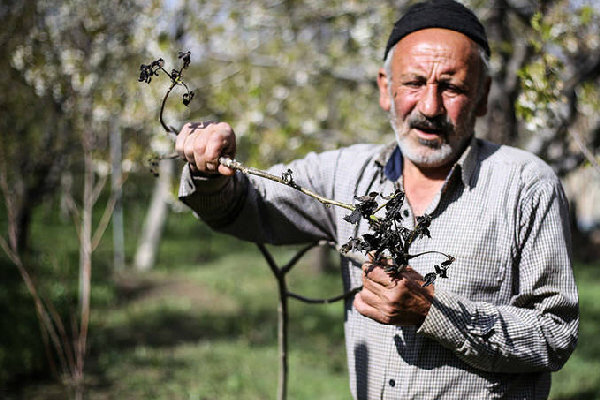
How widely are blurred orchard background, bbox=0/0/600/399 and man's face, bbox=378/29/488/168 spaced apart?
2.81ft

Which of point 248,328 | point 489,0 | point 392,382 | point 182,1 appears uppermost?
point 182,1

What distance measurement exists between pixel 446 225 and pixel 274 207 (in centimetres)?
62

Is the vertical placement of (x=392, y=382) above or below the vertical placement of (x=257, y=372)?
above

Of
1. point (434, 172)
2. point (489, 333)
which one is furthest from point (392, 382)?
point (434, 172)

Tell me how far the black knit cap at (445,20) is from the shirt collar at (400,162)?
0.35 metres

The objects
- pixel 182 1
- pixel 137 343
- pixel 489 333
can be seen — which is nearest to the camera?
pixel 489 333

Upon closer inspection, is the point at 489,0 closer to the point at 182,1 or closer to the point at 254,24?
the point at 254,24

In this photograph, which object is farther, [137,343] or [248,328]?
[248,328]

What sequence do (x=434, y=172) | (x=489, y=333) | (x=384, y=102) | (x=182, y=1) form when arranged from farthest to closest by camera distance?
(x=182, y=1) → (x=384, y=102) → (x=434, y=172) → (x=489, y=333)

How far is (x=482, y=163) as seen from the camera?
6.58ft

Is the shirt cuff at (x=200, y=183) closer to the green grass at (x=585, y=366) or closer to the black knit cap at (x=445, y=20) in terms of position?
the black knit cap at (x=445, y=20)

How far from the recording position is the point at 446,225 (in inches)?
75.5

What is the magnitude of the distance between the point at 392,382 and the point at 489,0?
447 cm

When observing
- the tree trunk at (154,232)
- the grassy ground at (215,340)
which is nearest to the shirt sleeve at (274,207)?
→ the grassy ground at (215,340)
